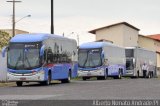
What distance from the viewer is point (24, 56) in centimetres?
3647

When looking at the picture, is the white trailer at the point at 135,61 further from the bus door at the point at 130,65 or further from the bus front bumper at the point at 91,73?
the bus front bumper at the point at 91,73

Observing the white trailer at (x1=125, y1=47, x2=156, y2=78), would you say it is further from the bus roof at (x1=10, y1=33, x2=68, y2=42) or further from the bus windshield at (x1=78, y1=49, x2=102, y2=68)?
the bus roof at (x1=10, y1=33, x2=68, y2=42)

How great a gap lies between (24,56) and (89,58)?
16496 millimetres

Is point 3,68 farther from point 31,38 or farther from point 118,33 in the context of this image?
point 118,33

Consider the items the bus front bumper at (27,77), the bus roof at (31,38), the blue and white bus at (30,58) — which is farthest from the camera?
the bus roof at (31,38)

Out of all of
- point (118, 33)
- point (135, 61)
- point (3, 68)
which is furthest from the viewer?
point (118, 33)

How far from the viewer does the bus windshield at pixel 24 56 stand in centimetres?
3638

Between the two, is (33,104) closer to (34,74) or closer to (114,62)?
(34,74)

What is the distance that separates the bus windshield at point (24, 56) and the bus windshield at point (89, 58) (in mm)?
Result: 16196

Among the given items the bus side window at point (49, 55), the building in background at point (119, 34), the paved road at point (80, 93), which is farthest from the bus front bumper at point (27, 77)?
the building in background at point (119, 34)

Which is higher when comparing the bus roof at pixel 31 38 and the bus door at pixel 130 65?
the bus roof at pixel 31 38

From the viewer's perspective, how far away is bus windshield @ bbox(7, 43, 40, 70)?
36.4 metres

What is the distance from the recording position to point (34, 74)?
119 ft

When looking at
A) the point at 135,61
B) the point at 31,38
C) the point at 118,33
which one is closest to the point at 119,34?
the point at 118,33
